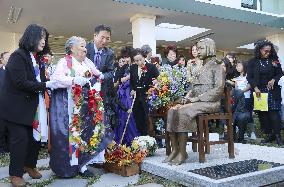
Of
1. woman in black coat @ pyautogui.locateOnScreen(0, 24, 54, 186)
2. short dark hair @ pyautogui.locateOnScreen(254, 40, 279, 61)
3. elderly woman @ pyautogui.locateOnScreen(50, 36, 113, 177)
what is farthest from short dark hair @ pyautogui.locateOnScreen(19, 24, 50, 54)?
short dark hair @ pyautogui.locateOnScreen(254, 40, 279, 61)

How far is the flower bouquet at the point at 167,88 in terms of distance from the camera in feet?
15.4

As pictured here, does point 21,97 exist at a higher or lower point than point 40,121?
higher

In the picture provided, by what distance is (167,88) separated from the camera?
4691 millimetres

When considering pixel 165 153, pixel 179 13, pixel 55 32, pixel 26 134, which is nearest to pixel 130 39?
pixel 55 32

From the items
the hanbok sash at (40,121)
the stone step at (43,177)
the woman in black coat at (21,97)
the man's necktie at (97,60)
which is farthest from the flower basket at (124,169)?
the man's necktie at (97,60)

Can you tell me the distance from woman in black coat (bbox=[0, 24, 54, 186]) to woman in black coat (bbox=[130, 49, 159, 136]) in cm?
191

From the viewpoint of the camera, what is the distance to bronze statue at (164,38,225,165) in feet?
13.0

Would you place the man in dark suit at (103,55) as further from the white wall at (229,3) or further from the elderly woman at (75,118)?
the white wall at (229,3)

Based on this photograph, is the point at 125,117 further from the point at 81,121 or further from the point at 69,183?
the point at 69,183

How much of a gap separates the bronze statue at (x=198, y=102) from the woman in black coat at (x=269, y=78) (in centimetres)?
236

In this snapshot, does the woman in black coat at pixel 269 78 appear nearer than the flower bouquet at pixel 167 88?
No

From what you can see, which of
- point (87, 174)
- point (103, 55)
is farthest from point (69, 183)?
point (103, 55)

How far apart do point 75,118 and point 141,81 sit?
176cm

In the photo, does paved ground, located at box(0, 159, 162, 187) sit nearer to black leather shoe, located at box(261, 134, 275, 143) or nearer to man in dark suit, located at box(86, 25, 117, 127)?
man in dark suit, located at box(86, 25, 117, 127)
